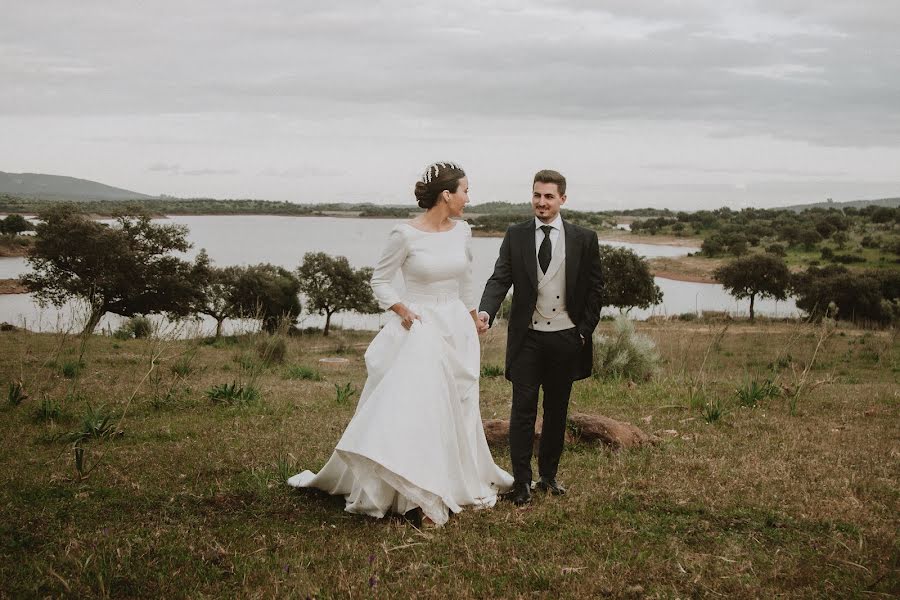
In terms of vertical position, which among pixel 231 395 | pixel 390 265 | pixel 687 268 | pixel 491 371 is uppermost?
pixel 390 265

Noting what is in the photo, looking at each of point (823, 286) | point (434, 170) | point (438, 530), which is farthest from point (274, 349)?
point (823, 286)

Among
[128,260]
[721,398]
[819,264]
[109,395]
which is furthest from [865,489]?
[819,264]

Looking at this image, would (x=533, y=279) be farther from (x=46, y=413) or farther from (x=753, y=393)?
(x=46, y=413)

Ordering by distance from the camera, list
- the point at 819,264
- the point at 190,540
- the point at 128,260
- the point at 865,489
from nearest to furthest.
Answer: the point at 190,540 < the point at 865,489 < the point at 128,260 < the point at 819,264

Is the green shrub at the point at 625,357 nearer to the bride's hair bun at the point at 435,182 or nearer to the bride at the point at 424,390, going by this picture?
the bride at the point at 424,390

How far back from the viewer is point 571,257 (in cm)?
526

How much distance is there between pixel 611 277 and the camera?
63.2 m

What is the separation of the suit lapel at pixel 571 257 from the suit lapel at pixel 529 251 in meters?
0.24

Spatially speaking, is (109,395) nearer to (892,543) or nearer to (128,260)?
(892,543)

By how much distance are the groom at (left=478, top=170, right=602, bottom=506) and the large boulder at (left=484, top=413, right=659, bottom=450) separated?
179 centimetres

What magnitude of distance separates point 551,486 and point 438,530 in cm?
123

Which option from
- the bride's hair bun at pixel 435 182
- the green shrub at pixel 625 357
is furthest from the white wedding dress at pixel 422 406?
the green shrub at pixel 625 357

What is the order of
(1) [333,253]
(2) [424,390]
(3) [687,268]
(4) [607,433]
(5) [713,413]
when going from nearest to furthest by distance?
(2) [424,390] → (4) [607,433] → (5) [713,413] → (1) [333,253] → (3) [687,268]

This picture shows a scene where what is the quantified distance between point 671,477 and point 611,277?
58555 millimetres
